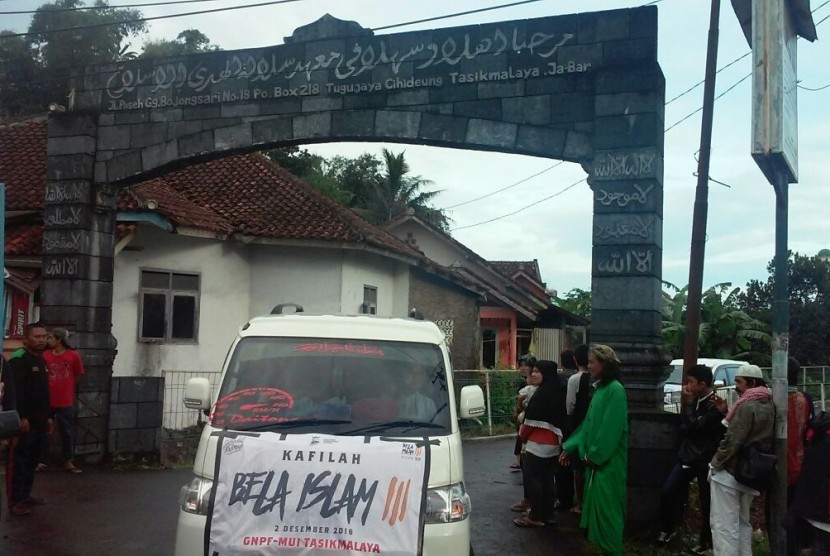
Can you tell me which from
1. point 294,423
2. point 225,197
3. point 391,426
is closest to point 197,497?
point 294,423

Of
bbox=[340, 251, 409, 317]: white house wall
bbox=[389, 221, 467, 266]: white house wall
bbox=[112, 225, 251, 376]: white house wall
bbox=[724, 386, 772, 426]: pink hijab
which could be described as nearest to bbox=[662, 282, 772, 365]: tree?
bbox=[340, 251, 409, 317]: white house wall

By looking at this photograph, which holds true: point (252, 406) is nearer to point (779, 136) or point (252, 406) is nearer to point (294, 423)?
point (294, 423)

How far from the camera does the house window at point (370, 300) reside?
19453 millimetres

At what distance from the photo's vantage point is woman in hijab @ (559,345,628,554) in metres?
6.65

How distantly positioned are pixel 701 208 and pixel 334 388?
8.34 metres

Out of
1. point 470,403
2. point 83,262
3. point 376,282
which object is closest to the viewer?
point 470,403

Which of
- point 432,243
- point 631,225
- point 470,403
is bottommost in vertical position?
point 470,403

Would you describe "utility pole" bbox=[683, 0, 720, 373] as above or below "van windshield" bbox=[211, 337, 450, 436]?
above

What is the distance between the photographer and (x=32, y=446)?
8352mm

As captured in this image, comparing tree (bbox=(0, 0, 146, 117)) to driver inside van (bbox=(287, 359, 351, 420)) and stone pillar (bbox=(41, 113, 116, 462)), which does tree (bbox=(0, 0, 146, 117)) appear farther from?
driver inside van (bbox=(287, 359, 351, 420))

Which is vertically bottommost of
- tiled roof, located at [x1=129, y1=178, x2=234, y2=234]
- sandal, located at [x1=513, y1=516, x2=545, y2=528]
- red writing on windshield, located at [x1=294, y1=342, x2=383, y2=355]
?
sandal, located at [x1=513, y1=516, x2=545, y2=528]

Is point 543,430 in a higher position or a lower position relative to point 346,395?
lower

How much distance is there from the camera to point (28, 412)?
8.53 meters

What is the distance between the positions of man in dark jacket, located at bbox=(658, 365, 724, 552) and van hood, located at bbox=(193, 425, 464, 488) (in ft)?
10.8
